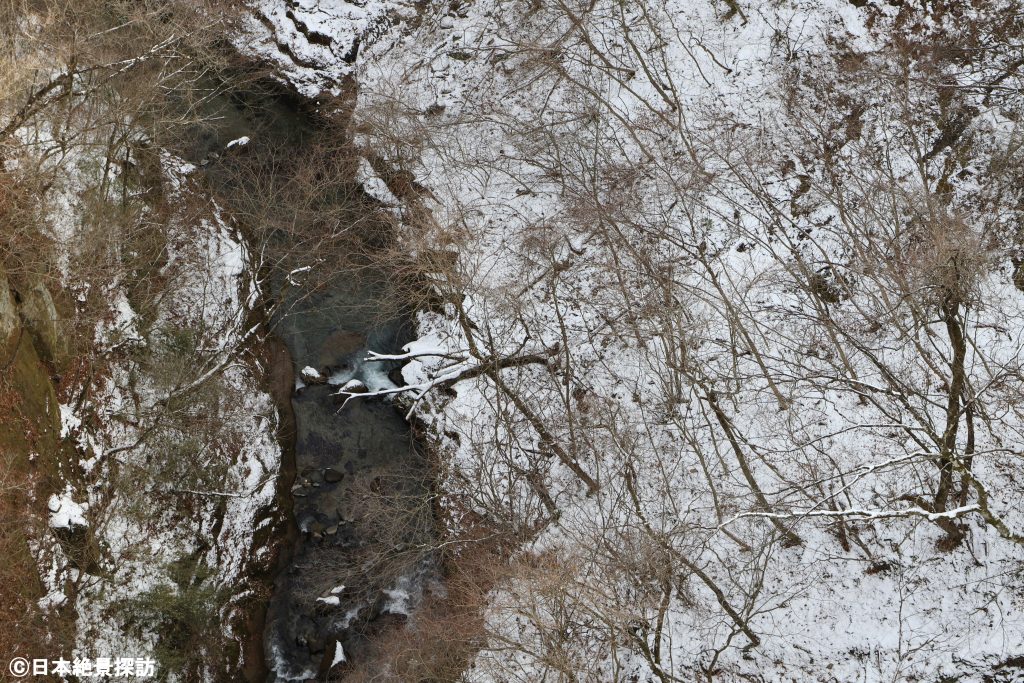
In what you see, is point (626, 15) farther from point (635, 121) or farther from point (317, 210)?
point (317, 210)

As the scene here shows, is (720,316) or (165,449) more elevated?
(720,316)

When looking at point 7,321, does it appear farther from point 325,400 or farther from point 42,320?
point 325,400

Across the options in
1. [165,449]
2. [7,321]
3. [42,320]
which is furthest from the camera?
[165,449]

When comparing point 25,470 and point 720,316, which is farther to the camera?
point 720,316

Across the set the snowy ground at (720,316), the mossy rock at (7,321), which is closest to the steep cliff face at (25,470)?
the mossy rock at (7,321)

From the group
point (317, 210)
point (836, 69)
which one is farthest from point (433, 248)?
point (836, 69)

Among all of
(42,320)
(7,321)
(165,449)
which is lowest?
(165,449)

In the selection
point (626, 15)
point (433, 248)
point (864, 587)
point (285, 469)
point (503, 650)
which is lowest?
point (503, 650)

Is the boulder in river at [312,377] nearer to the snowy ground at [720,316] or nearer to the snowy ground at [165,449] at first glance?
the snowy ground at [165,449]

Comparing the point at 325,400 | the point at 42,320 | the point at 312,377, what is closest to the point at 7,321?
the point at 42,320
